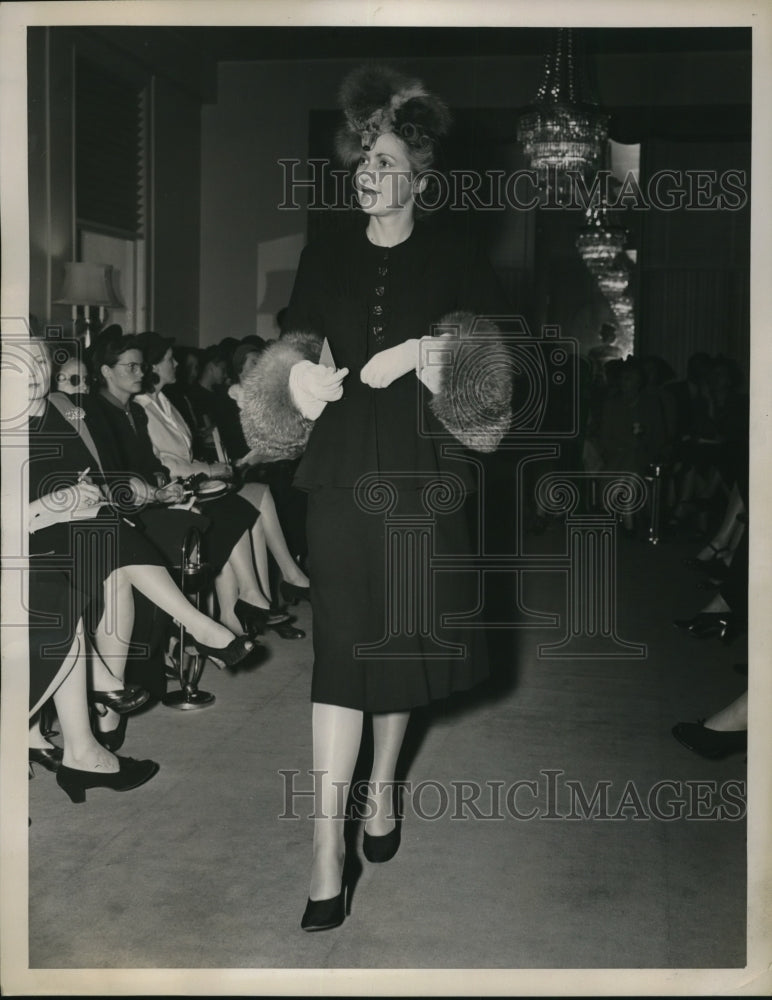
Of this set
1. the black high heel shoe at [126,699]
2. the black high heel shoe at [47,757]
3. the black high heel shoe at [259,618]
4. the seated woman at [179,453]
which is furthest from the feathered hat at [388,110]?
the black high heel shoe at [47,757]

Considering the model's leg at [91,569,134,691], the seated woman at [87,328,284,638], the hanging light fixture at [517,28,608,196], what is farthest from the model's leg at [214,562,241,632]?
the hanging light fixture at [517,28,608,196]

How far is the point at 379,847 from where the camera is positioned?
2311 millimetres

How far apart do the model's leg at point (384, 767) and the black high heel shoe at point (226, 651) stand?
0.60 metres

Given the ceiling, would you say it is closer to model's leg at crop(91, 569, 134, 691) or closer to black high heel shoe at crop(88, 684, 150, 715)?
model's leg at crop(91, 569, 134, 691)

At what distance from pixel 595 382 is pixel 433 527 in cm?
125

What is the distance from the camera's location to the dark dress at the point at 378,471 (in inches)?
84.6

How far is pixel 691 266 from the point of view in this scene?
3.49 metres

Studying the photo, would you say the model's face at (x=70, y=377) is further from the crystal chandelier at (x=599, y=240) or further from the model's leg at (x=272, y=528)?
the crystal chandelier at (x=599, y=240)

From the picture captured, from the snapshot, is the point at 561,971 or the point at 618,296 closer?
the point at 561,971

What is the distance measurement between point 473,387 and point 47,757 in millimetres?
1178

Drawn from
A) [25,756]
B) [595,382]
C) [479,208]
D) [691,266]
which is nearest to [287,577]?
[25,756]

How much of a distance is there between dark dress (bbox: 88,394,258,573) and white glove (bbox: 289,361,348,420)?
0.50 meters

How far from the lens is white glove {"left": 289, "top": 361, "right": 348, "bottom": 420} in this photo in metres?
2.12

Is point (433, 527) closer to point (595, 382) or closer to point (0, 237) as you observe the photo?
point (0, 237)
